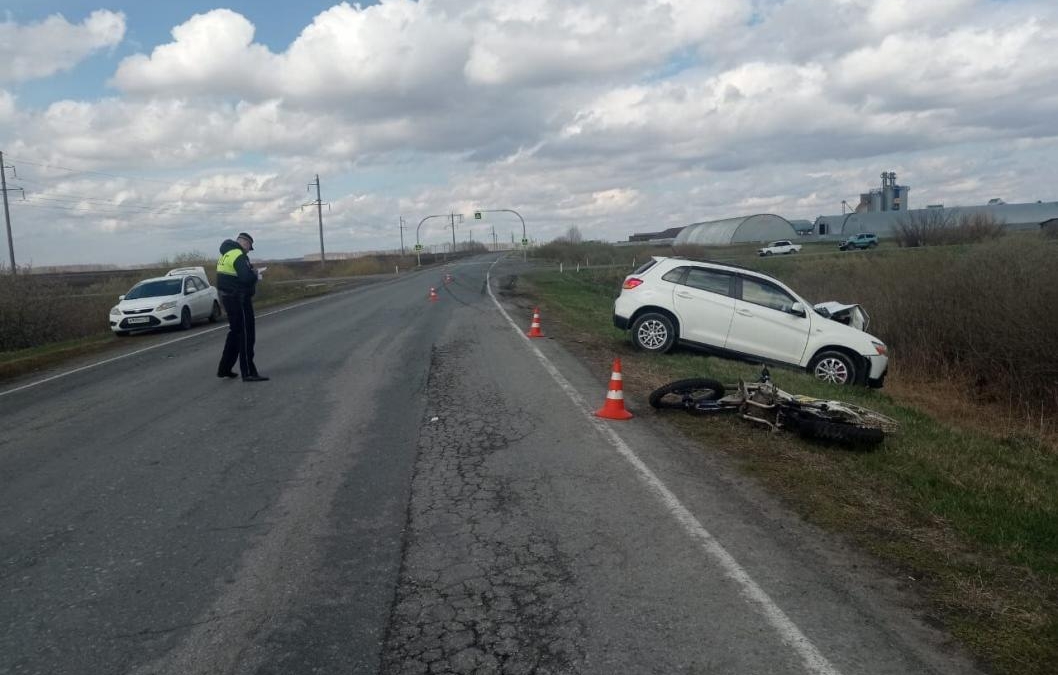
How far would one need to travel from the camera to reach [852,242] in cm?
6253

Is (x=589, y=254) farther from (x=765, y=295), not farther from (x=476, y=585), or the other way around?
(x=476, y=585)

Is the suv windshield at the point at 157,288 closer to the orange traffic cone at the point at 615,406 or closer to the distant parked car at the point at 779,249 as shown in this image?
the orange traffic cone at the point at 615,406

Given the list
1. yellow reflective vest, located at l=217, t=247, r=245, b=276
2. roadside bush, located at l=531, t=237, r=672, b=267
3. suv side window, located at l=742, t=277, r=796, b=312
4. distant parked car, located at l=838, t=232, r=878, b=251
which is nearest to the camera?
yellow reflective vest, located at l=217, t=247, r=245, b=276

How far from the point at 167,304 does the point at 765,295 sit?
1448 centimetres

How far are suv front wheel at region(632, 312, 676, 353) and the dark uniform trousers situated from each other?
626 cm

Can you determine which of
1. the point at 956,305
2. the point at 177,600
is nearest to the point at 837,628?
the point at 177,600

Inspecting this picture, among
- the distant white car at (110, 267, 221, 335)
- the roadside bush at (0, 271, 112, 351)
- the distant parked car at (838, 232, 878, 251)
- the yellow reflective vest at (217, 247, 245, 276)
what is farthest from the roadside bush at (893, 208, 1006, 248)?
the yellow reflective vest at (217, 247, 245, 276)

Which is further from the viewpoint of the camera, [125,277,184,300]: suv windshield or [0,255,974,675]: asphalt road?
[125,277,184,300]: suv windshield

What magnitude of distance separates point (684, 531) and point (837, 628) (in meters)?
1.37

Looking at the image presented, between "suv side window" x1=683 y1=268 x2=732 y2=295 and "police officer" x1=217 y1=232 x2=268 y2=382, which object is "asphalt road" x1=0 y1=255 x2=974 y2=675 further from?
"suv side window" x1=683 y1=268 x2=732 y2=295

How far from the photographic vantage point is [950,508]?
19.3 feet

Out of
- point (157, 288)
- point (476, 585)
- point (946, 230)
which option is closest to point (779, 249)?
point (946, 230)

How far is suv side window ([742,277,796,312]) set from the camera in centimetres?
1252

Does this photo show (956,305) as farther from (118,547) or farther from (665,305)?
(118,547)
